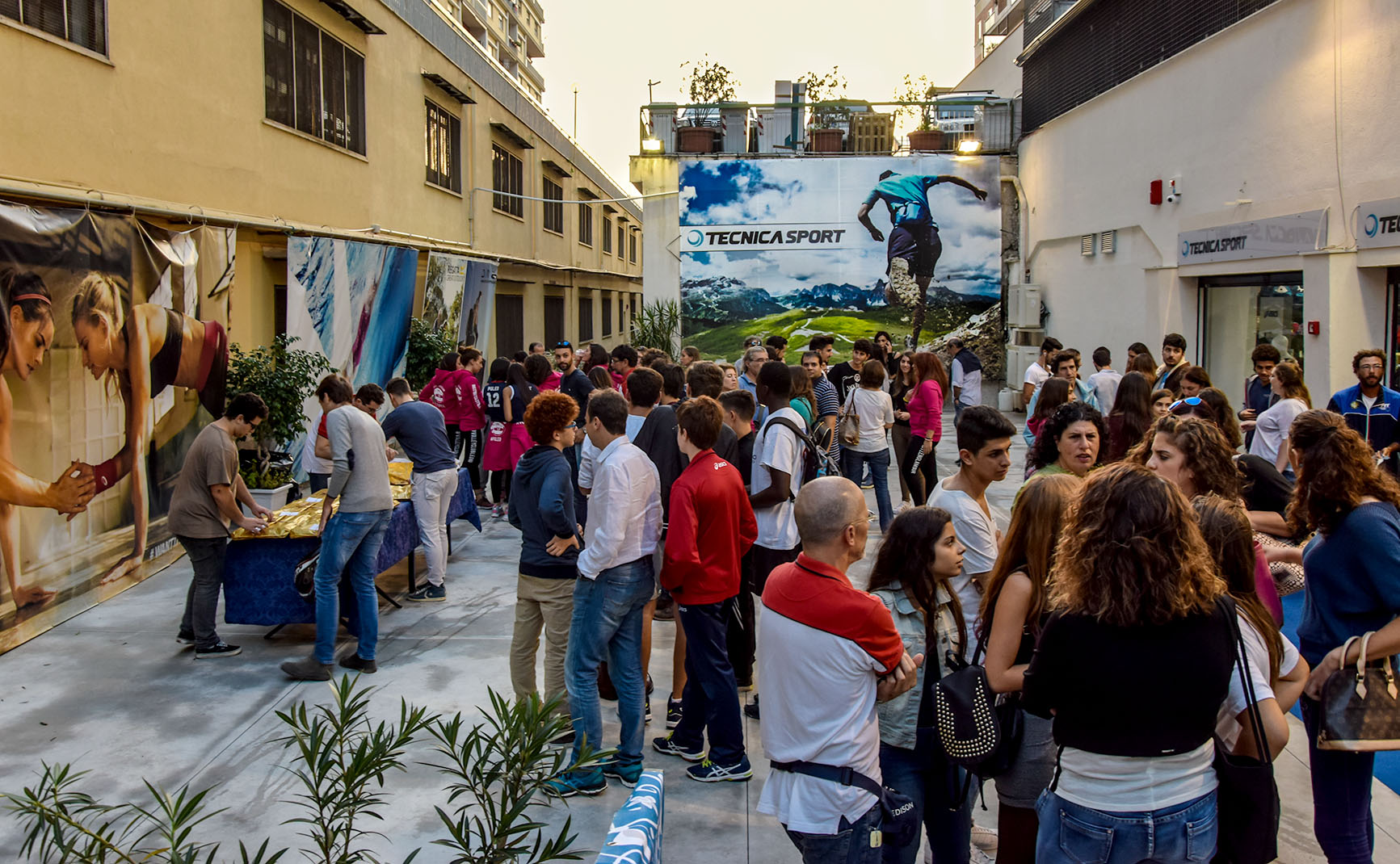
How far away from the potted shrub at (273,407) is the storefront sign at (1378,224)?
34.6 ft

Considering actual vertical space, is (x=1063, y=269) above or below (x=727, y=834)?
above

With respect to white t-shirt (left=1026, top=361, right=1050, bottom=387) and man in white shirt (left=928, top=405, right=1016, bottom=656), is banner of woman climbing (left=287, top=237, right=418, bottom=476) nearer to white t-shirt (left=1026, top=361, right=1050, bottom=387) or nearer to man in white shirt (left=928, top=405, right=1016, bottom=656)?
white t-shirt (left=1026, top=361, right=1050, bottom=387)

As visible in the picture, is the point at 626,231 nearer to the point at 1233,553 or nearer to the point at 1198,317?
the point at 1198,317

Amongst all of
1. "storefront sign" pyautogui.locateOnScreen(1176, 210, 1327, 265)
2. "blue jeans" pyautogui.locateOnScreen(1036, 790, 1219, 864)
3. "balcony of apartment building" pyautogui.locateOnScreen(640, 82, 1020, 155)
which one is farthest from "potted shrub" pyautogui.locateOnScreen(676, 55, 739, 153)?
"blue jeans" pyautogui.locateOnScreen(1036, 790, 1219, 864)

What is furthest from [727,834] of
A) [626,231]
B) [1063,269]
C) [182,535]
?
[626,231]

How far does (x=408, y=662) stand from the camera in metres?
6.56

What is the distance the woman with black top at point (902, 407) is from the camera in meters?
10.3

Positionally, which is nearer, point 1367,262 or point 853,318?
point 1367,262

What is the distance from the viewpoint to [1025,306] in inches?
846

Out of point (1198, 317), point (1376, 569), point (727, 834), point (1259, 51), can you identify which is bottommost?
point (727, 834)

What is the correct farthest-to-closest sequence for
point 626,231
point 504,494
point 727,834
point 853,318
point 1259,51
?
1. point 626,231
2. point 853,318
3. point 1259,51
4. point 504,494
5. point 727,834

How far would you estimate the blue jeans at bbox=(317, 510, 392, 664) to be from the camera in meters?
6.18

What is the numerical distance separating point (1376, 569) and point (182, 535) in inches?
243

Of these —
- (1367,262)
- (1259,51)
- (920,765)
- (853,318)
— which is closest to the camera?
(920,765)
